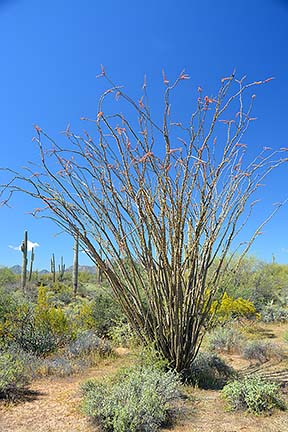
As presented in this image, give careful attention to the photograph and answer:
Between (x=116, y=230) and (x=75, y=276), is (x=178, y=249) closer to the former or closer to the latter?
(x=116, y=230)

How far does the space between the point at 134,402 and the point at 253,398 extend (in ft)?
4.14

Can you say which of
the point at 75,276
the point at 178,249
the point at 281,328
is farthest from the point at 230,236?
the point at 75,276

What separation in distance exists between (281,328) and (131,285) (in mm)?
Result: 7648

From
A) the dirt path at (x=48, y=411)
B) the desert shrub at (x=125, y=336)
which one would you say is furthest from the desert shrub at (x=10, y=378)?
Answer: the desert shrub at (x=125, y=336)

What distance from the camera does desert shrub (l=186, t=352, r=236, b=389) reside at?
15.6 feet

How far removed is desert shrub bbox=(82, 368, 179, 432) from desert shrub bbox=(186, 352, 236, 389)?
26.6 inches

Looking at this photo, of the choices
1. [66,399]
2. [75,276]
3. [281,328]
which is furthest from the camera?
[75,276]

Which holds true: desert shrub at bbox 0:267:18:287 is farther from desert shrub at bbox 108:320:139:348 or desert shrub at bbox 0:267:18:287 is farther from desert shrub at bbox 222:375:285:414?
desert shrub at bbox 222:375:285:414

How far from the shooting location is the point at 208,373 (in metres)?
5.11

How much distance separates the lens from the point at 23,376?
490 centimetres

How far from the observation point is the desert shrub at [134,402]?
335 centimetres

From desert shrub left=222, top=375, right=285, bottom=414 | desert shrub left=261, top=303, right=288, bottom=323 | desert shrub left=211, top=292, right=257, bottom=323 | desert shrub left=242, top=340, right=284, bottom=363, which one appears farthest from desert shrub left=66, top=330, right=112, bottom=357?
desert shrub left=261, top=303, right=288, bottom=323

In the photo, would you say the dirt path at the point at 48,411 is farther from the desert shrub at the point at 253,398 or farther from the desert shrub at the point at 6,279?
the desert shrub at the point at 6,279

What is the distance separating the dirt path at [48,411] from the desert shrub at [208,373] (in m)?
1.49
